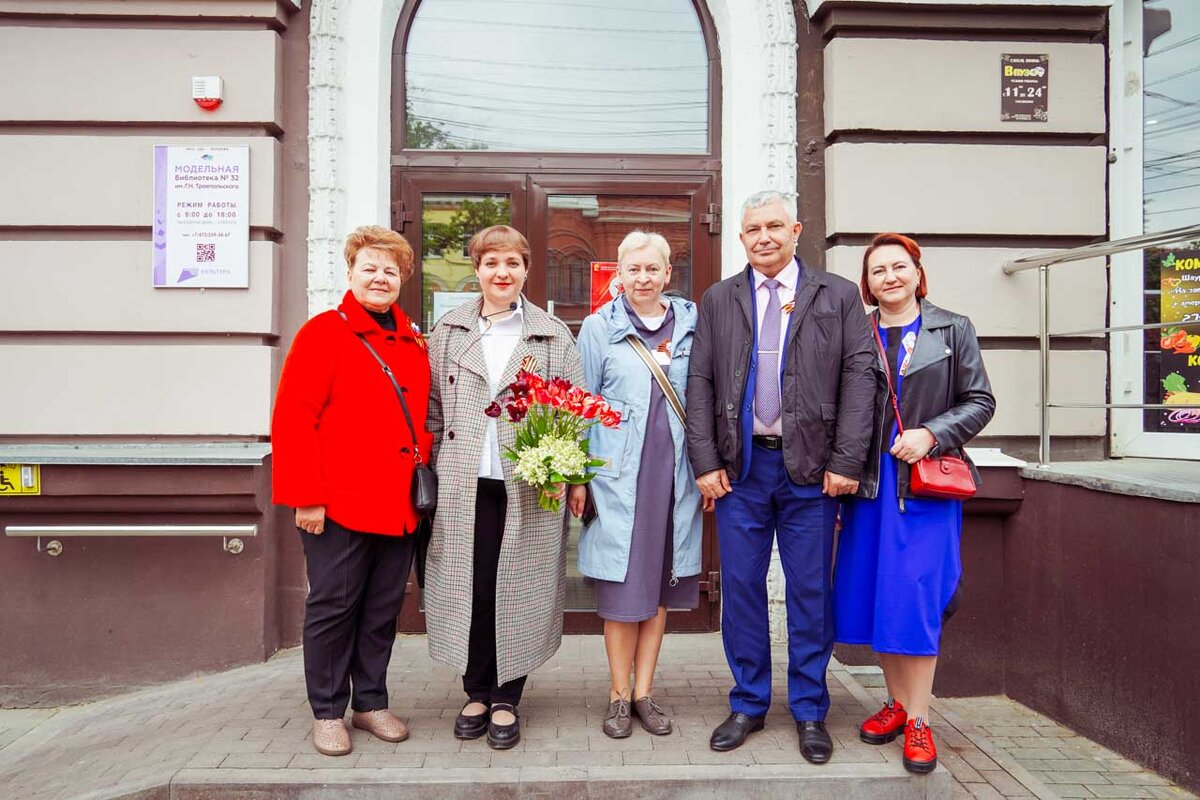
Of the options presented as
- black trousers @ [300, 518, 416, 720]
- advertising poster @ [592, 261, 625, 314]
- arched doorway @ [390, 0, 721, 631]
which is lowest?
black trousers @ [300, 518, 416, 720]

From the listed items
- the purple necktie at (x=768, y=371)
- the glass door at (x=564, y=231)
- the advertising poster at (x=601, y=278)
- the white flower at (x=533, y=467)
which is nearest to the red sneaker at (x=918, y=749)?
the purple necktie at (x=768, y=371)

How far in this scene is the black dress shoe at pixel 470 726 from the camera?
3352 mm

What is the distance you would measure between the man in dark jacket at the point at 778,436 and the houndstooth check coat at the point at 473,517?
2.07 ft

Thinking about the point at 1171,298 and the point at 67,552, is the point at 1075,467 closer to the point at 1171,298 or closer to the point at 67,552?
the point at 1171,298

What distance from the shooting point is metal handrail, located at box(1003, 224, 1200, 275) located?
11.5 ft

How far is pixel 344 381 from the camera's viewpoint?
3.12 m

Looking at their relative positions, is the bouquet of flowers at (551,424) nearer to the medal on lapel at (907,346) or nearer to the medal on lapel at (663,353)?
the medal on lapel at (663,353)

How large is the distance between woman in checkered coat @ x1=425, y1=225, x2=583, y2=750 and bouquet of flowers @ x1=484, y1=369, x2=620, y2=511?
204 mm

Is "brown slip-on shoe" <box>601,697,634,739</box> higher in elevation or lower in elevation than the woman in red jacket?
lower

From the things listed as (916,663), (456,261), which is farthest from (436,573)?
(456,261)

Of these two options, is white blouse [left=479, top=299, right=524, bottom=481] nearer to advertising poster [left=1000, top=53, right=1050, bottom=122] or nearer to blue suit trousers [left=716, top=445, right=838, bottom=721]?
blue suit trousers [left=716, top=445, right=838, bottom=721]

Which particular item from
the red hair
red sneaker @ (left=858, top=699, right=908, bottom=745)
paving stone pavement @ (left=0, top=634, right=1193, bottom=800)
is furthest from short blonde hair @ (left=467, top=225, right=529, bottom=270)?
red sneaker @ (left=858, top=699, right=908, bottom=745)

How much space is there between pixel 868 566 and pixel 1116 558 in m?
1.43

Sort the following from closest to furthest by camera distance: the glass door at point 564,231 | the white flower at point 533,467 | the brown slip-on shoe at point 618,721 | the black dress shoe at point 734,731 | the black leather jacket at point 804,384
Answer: the white flower at point 533,467 < the black leather jacket at point 804,384 < the black dress shoe at point 734,731 < the brown slip-on shoe at point 618,721 < the glass door at point 564,231
